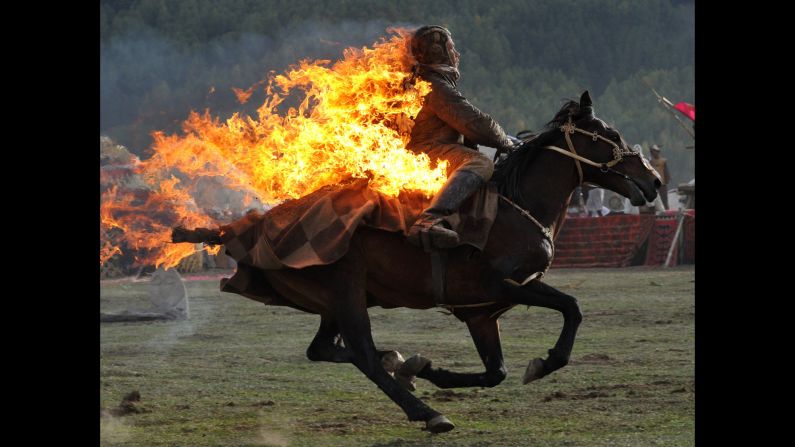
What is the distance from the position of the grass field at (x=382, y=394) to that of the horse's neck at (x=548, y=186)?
5.41 feet

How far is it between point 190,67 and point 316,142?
37.8 meters

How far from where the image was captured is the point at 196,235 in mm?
8844

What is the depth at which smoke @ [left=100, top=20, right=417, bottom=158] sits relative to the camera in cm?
4241

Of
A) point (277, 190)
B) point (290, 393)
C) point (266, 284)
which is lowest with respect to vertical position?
point (290, 393)

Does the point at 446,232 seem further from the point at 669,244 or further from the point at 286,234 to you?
the point at 669,244

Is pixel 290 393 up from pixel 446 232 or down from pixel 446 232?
down

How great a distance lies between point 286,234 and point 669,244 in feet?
60.7

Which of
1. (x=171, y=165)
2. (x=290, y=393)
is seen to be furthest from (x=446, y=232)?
(x=290, y=393)

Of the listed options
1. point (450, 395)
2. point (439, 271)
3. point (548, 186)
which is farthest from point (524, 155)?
point (450, 395)

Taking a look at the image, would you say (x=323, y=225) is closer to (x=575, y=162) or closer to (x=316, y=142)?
(x=316, y=142)

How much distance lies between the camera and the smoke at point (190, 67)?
4241cm

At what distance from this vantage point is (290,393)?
11133 millimetres

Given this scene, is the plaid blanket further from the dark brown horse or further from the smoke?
the smoke

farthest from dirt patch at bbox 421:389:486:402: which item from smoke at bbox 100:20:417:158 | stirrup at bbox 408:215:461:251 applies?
smoke at bbox 100:20:417:158
